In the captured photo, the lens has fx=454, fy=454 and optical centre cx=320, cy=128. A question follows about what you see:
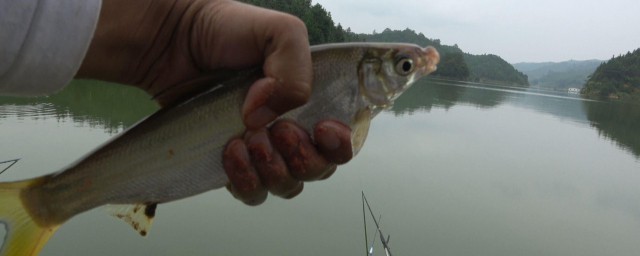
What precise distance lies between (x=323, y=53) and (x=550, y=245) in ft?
A: 31.5

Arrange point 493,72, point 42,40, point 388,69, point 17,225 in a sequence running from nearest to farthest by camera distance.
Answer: point 42,40 → point 17,225 → point 388,69 → point 493,72

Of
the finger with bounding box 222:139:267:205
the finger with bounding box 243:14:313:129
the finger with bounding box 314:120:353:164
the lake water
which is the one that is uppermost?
the finger with bounding box 243:14:313:129

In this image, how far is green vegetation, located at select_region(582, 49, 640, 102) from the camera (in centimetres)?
10638

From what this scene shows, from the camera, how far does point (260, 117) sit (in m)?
2.12

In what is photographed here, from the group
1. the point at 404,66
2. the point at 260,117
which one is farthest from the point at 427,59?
the point at 260,117

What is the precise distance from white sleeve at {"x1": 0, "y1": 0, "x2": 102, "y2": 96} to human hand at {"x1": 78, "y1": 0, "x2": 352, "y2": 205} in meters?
0.51

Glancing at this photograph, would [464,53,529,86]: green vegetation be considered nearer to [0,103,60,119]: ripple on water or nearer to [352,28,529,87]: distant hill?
[352,28,529,87]: distant hill

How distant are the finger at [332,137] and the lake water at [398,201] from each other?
130 centimetres

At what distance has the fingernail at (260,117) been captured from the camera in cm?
209

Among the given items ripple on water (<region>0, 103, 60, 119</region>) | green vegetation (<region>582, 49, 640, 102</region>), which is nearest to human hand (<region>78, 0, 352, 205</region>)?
ripple on water (<region>0, 103, 60, 119</region>)

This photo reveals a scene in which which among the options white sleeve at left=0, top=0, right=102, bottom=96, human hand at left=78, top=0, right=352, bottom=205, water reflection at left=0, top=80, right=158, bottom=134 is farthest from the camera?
water reflection at left=0, top=80, right=158, bottom=134

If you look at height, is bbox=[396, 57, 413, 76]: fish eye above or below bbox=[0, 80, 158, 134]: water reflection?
above

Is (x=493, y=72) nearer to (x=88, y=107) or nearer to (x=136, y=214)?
(x=88, y=107)

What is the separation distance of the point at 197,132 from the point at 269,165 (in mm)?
410
